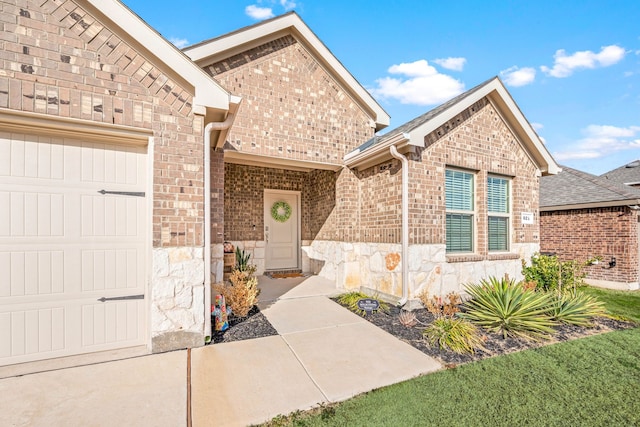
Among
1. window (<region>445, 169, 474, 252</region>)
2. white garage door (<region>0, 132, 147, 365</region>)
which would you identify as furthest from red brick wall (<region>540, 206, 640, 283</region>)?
white garage door (<region>0, 132, 147, 365</region>)

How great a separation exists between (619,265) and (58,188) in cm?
1262

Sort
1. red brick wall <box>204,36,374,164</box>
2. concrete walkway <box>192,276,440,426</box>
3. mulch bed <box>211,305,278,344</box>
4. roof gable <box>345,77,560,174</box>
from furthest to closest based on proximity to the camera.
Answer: red brick wall <box>204,36,374,164</box>, roof gable <box>345,77,560,174</box>, mulch bed <box>211,305,278,344</box>, concrete walkway <box>192,276,440,426</box>

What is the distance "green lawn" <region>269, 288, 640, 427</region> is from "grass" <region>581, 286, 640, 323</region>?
2.35m

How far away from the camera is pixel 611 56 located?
700 inches

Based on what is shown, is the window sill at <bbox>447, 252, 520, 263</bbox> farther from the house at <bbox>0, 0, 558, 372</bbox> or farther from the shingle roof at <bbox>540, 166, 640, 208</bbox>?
the shingle roof at <bbox>540, 166, 640, 208</bbox>

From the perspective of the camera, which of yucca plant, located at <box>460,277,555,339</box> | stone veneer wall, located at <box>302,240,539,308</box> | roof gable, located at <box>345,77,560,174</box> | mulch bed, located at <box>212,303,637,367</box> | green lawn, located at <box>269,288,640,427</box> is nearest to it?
green lawn, located at <box>269,288,640,427</box>

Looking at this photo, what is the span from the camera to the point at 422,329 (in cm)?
434

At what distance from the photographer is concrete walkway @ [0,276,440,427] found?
235cm

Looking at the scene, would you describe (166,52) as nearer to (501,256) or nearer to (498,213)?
(498,213)

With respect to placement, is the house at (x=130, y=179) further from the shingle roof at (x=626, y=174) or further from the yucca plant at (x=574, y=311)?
the shingle roof at (x=626, y=174)

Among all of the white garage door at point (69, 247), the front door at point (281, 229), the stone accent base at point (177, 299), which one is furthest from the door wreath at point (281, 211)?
the white garage door at point (69, 247)

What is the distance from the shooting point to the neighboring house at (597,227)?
7881mm

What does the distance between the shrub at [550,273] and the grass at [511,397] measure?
3108 millimetres

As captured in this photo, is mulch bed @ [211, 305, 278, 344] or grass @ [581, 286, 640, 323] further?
grass @ [581, 286, 640, 323]
